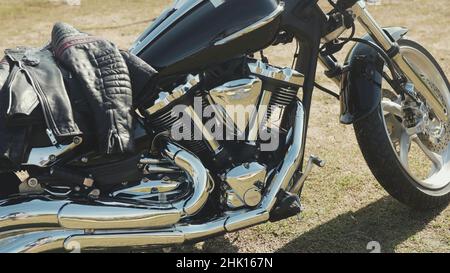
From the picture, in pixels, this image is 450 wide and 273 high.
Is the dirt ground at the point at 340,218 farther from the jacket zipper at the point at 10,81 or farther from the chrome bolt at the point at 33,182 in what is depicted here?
the jacket zipper at the point at 10,81

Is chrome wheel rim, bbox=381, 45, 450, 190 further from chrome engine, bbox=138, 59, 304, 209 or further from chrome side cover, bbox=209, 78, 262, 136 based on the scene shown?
chrome side cover, bbox=209, 78, 262, 136

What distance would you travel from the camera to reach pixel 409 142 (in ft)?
10.0

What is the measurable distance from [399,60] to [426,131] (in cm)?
50

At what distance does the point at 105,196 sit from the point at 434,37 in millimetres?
5064

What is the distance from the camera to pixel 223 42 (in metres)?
2.23

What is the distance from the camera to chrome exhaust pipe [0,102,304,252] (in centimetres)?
214

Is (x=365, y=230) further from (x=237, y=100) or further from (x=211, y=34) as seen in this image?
(x=211, y=34)

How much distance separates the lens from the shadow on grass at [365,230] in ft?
9.34

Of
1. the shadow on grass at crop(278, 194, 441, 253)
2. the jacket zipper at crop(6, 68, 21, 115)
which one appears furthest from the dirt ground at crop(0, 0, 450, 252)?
the jacket zipper at crop(6, 68, 21, 115)

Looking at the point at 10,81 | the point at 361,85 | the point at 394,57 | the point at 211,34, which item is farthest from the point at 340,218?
the point at 10,81

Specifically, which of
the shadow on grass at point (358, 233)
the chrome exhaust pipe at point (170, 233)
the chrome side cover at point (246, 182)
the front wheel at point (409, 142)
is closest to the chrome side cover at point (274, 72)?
the chrome exhaust pipe at point (170, 233)
